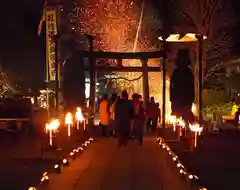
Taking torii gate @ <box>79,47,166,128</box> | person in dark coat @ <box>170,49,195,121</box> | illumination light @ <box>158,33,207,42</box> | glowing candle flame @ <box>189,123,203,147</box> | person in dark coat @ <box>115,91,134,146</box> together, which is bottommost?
glowing candle flame @ <box>189,123,203,147</box>

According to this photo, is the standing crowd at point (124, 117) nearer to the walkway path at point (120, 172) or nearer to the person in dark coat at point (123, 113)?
the person in dark coat at point (123, 113)

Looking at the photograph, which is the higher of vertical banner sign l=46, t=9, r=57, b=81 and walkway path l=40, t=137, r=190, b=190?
vertical banner sign l=46, t=9, r=57, b=81

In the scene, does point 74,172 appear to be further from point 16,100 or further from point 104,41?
point 104,41

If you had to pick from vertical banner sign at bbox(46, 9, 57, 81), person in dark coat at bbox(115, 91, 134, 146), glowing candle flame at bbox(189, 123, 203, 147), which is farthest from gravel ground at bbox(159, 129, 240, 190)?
vertical banner sign at bbox(46, 9, 57, 81)

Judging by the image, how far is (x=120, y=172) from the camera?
43.9 ft

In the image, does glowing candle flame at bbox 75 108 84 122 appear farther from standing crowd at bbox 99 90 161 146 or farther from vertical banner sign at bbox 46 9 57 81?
vertical banner sign at bbox 46 9 57 81

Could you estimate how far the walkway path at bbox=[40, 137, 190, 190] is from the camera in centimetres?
1134

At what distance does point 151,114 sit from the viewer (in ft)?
88.2

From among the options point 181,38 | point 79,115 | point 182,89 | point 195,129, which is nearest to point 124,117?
point 182,89

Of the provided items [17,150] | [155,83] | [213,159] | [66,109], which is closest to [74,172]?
[213,159]

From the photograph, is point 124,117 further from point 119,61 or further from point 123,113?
point 119,61

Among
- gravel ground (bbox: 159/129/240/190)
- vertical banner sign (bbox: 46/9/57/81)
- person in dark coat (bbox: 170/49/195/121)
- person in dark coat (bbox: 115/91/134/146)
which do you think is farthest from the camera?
vertical banner sign (bbox: 46/9/57/81)

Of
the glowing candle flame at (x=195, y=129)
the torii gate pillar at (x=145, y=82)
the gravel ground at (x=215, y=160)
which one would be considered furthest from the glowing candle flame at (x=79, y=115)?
the glowing candle flame at (x=195, y=129)

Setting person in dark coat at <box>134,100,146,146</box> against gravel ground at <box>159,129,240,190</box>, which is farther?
person in dark coat at <box>134,100,146,146</box>
